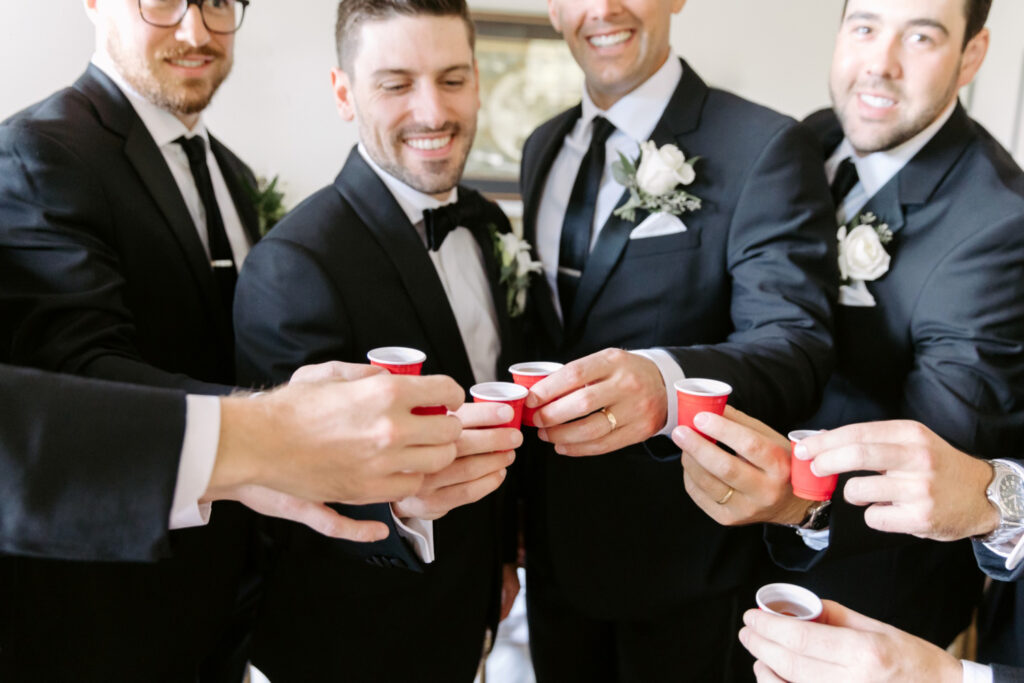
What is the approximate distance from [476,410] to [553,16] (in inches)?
67.4

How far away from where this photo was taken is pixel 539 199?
253 centimetres

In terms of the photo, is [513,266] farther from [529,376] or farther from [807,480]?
[807,480]

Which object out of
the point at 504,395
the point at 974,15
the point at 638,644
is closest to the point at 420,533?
the point at 504,395

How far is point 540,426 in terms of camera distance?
1597 millimetres

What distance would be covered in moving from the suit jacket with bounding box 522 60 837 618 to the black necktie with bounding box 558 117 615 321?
0.09m

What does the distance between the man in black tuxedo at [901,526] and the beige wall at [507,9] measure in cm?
357

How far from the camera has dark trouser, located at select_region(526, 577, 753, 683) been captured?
2.22 meters

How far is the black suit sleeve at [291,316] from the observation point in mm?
1742

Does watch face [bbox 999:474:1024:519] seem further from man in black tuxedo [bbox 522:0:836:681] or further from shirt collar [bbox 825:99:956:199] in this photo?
shirt collar [bbox 825:99:956:199]

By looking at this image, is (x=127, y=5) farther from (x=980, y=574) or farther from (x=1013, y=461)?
(x=980, y=574)

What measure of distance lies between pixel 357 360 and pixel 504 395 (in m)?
0.50

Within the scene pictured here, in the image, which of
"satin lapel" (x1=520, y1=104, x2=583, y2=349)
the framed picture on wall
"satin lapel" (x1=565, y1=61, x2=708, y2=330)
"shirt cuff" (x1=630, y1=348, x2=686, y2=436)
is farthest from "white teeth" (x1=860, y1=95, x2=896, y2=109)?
the framed picture on wall

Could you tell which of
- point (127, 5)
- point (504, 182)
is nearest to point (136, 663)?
point (127, 5)

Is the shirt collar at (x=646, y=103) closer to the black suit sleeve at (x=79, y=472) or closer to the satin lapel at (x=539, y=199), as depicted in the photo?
the satin lapel at (x=539, y=199)
